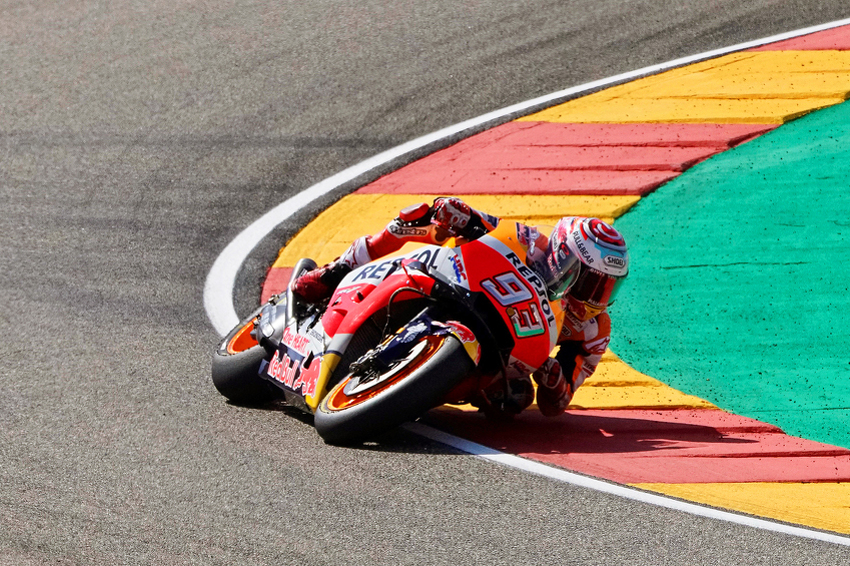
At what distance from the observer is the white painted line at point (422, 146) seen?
4.99 metres

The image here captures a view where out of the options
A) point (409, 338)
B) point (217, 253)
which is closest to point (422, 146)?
point (217, 253)

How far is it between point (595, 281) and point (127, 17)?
31.4ft

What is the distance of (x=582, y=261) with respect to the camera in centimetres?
630

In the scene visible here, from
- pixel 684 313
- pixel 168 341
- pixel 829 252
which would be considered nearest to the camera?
pixel 168 341

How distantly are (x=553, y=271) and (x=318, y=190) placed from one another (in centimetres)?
469

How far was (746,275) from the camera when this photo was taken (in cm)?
887

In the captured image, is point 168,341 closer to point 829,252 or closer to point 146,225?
point 146,225

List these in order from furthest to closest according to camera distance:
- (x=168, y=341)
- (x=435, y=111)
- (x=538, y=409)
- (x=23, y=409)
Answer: (x=435, y=111) < (x=168, y=341) < (x=538, y=409) < (x=23, y=409)

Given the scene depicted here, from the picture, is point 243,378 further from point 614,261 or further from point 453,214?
point 614,261

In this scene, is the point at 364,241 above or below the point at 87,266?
above

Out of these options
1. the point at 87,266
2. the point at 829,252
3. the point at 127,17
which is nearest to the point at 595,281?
the point at 829,252

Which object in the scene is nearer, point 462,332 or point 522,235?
point 462,332

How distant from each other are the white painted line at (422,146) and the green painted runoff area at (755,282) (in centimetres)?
210

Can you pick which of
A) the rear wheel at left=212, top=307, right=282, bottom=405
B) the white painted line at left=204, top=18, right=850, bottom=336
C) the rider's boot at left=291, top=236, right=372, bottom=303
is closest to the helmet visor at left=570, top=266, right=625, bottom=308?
the rider's boot at left=291, top=236, right=372, bottom=303
